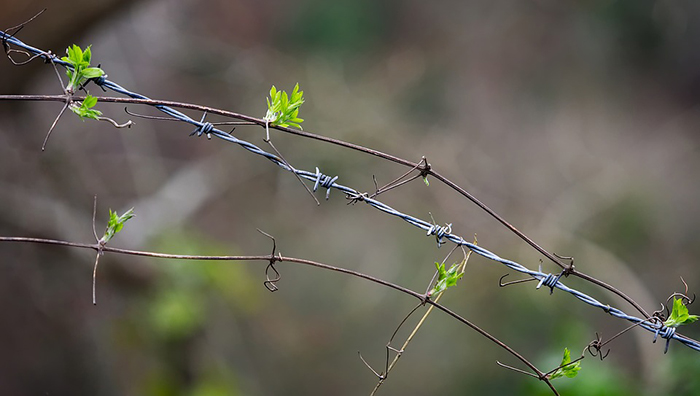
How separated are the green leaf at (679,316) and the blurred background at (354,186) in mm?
1718

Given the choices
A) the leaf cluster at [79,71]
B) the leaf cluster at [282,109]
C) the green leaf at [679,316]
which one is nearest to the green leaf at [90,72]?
the leaf cluster at [79,71]

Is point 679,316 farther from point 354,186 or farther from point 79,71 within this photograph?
point 354,186

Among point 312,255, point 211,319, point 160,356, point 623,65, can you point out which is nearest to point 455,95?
point 623,65

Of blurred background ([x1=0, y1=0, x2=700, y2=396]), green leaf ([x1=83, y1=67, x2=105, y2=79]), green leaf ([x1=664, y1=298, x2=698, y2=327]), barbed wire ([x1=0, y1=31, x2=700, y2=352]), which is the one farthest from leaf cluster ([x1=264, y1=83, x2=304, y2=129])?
blurred background ([x1=0, y1=0, x2=700, y2=396])

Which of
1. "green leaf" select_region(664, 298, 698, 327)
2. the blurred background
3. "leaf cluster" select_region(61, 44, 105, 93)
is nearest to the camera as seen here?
"leaf cluster" select_region(61, 44, 105, 93)

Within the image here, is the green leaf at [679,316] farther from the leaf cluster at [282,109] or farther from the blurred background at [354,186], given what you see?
the blurred background at [354,186]

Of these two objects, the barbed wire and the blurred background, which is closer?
the barbed wire

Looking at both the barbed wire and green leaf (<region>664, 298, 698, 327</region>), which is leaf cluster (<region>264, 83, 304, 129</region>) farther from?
green leaf (<region>664, 298, 698, 327</region>)

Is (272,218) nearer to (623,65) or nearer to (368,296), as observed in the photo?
(368,296)

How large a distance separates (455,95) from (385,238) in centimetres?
104

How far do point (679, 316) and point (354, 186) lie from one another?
9.03ft

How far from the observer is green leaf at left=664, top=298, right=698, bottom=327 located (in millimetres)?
1088

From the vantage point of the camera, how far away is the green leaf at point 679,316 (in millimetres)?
1088

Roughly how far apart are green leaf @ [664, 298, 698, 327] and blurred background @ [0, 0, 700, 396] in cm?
172
